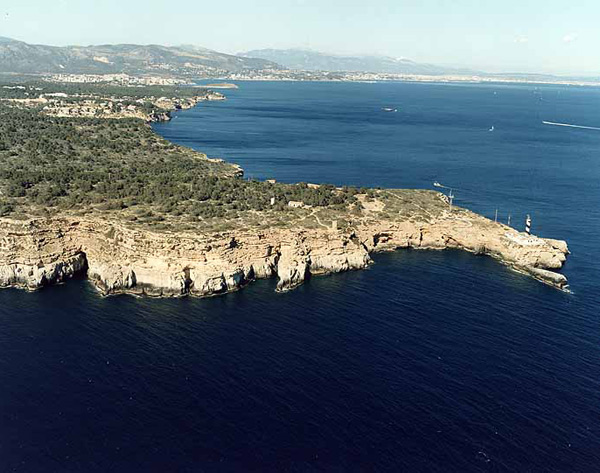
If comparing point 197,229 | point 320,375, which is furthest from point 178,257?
point 320,375

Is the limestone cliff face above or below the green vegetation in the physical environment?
below

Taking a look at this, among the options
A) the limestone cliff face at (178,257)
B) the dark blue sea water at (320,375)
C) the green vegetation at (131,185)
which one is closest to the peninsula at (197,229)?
the limestone cliff face at (178,257)

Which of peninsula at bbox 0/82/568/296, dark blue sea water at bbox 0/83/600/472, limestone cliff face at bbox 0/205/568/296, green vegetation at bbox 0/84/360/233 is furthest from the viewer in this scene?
green vegetation at bbox 0/84/360/233

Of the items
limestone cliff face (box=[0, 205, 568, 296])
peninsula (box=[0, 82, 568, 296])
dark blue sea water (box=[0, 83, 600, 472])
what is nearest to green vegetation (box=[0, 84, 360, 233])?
peninsula (box=[0, 82, 568, 296])

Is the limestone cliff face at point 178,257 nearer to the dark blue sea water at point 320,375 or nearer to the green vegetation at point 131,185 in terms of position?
the dark blue sea water at point 320,375

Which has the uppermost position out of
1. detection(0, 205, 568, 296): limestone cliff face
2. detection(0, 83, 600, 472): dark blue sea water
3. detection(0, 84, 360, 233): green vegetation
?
detection(0, 84, 360, 233): green vegetation

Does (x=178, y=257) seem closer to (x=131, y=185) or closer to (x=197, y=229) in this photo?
(x=197, y=229)

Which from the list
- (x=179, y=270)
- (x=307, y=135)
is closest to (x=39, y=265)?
(x=179, y=270)

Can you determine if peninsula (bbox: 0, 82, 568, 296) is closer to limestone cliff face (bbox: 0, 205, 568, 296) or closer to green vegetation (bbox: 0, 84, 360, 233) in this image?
limestone cliff face (bbox: 0, 205, 568, 296)
